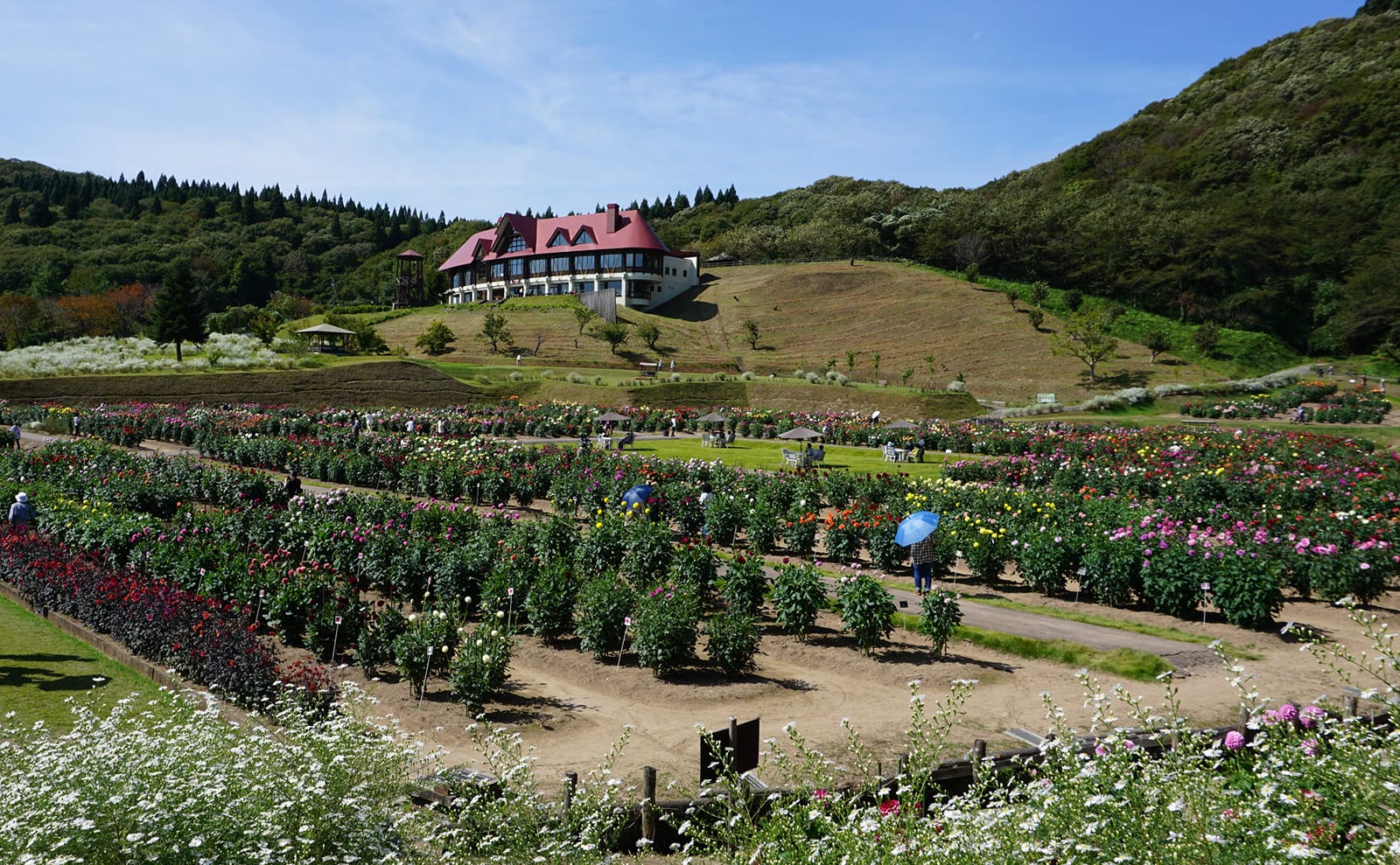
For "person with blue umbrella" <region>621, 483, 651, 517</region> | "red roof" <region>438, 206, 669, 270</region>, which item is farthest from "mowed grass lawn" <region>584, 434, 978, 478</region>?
"red roof" <region>438, 206, 669, 270</region>

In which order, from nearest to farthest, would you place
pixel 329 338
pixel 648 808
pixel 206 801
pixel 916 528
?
pixel 206 801, pixel 648 808, pixel 916 528, pixel 329 338

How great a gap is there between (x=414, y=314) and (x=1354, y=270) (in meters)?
76.8

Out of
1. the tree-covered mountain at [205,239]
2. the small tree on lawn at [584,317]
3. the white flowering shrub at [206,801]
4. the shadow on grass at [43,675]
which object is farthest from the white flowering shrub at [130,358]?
the white flowering shrub at [206,801]

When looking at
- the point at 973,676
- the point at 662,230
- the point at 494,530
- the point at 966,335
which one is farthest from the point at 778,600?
the point at 662,230

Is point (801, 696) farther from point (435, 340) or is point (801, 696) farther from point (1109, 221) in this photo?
point (1109, 221)

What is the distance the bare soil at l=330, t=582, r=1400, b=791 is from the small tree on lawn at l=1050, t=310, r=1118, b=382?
45.1 meters

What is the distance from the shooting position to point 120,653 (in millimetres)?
10750

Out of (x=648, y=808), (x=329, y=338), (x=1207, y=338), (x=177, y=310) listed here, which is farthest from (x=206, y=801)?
(x=1207, y=338)

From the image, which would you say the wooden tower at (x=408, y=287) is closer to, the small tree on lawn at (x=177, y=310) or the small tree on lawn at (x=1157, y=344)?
the small tree on lawn at (x=177, y=310)

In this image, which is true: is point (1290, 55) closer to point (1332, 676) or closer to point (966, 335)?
point (966, 335)

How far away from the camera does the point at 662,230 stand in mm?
120375

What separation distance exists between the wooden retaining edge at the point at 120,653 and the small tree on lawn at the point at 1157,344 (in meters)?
61.4

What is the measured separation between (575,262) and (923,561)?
75.4 meters

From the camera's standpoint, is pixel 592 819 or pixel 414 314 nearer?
pixel 592 819
